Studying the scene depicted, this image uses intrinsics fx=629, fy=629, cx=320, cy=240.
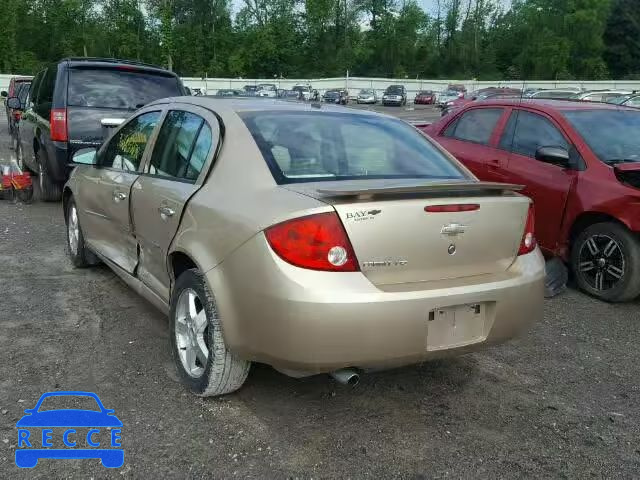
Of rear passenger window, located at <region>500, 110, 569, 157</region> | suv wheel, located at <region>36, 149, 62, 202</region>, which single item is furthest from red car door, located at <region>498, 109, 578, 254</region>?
suv wheel, located at <region>36, 149, 62, 202</region>

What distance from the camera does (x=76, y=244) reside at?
5.65 meters

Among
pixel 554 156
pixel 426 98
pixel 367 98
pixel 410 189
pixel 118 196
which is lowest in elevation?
pixel 367 98

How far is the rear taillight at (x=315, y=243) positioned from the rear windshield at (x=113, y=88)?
234 inches

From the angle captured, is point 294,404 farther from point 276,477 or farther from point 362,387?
point 276,477

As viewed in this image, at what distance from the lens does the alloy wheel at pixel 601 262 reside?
524cm

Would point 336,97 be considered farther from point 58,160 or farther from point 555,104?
point 555,104

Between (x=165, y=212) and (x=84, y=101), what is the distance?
502 centimetres

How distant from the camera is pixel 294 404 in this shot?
3.40 metres

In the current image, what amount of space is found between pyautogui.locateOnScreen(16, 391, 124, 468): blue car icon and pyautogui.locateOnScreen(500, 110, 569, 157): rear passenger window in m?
4.58

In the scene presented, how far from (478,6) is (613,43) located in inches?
820

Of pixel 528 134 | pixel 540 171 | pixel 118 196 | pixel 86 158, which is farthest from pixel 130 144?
pixel 528 134

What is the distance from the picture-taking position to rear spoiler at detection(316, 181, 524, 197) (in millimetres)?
2822

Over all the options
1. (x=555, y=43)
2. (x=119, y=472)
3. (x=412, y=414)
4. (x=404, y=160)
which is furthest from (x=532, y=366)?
(x=555, y=43)

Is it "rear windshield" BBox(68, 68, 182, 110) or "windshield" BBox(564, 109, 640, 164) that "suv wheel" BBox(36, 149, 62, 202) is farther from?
"windshield" BBox(564, 109, 640, 164)
